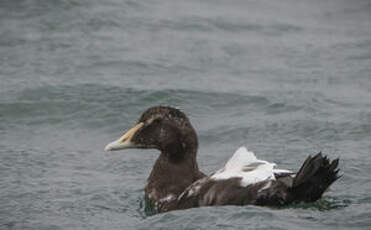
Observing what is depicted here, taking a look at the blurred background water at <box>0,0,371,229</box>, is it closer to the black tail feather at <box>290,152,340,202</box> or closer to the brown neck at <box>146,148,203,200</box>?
the black tail feather at <box>290,152,340,202</box>

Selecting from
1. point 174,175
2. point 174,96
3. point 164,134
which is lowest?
point 174,175

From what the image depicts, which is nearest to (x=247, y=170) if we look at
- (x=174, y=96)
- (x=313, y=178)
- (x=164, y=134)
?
(x=313, y=178)

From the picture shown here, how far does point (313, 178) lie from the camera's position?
28.5ft

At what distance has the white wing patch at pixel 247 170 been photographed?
29.2ft

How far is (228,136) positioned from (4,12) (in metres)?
5.50

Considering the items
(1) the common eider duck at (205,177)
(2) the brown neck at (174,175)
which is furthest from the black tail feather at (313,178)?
(2) the brown neck at (174,175)

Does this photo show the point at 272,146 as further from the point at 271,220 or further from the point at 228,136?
the point at 271,220

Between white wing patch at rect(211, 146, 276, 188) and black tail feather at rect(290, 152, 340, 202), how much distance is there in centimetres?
24

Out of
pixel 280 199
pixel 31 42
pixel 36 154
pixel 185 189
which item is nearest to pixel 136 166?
Result: pixel 36 154

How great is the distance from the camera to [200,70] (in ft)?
48.0

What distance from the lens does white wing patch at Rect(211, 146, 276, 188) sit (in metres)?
8.91

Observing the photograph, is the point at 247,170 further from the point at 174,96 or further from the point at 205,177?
the point at 174,96

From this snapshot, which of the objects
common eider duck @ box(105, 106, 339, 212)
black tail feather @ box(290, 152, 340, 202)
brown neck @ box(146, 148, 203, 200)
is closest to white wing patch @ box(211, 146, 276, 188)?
common eider duck @ box(105, 106, 339, 212)

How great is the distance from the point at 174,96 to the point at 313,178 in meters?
5.10
